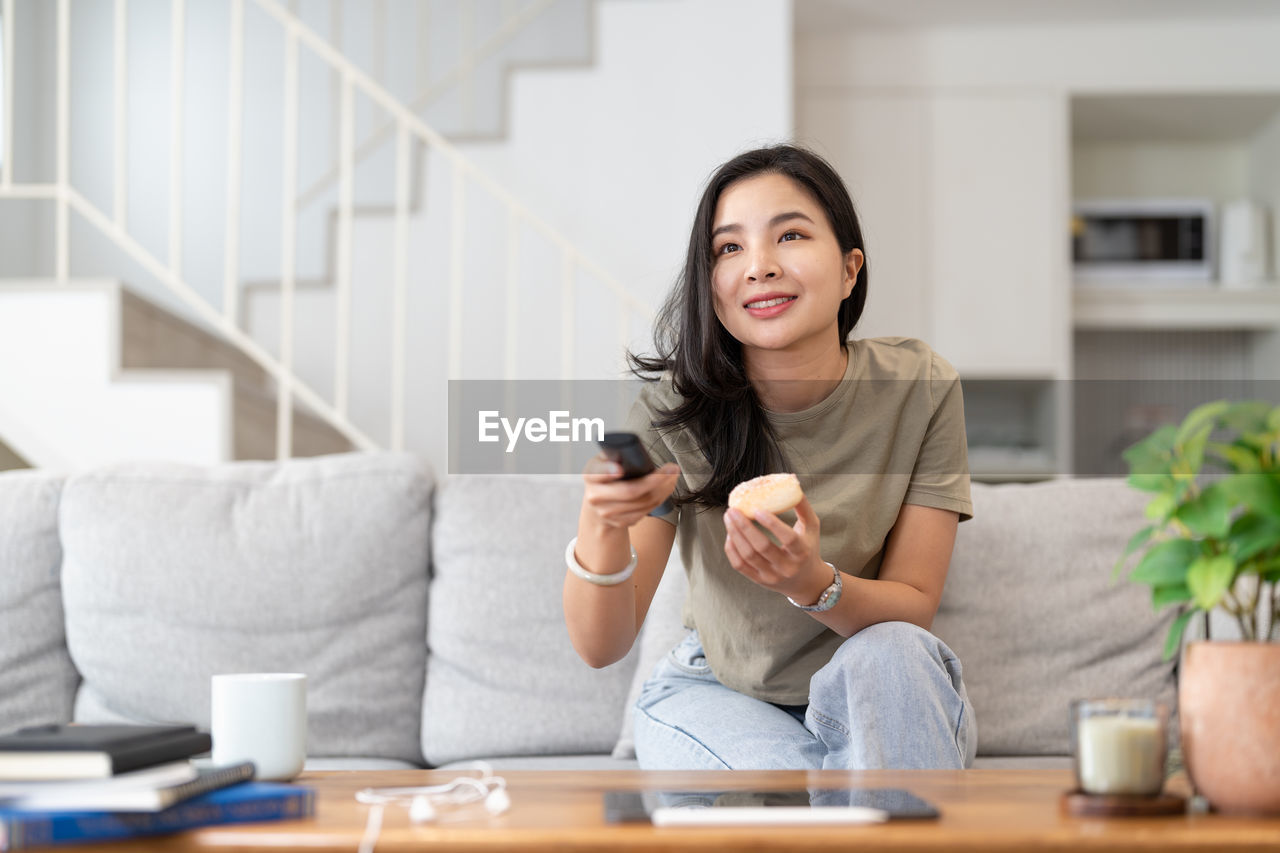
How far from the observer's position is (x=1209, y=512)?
753 mm

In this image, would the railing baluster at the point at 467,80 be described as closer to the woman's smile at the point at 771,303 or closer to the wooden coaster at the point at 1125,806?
the woman's smile at the point at 771,303

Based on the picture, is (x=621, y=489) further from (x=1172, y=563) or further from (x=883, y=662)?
(x=1172, y=563)

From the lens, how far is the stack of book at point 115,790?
0.71 metres

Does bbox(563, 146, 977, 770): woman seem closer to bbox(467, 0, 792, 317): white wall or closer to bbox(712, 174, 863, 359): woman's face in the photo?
bbox(712, 174, 863, 359): woman's face

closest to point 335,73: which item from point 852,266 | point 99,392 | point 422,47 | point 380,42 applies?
point 380,42

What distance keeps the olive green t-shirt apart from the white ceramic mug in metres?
0.51

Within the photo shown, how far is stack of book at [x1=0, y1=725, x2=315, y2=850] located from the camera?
2.34 ft

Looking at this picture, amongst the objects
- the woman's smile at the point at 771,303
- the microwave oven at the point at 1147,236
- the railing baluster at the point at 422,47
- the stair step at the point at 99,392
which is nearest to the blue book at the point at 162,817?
the woman's smile at the point at 771,303

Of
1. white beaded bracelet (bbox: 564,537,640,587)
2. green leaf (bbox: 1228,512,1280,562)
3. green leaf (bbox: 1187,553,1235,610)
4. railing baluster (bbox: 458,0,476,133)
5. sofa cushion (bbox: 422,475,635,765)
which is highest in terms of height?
railing baluster (bbox: 458,0,476,133)

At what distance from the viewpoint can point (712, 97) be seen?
3.74 metres

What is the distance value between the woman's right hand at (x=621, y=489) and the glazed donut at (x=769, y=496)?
0.06 m

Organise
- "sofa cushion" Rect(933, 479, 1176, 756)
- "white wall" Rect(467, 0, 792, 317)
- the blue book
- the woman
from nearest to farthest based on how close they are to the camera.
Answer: the blue book, the woman, "sofa cushion" Rect(933, 479, 1176, 756), "white wall" Rect(467, 0, 792, 317)

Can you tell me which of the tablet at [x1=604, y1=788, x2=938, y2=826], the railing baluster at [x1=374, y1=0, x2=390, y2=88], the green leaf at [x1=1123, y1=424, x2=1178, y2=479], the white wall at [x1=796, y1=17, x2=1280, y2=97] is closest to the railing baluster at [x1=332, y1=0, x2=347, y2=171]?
the railing baluster at [x1=374, y1=0, x2=390, y2=88]

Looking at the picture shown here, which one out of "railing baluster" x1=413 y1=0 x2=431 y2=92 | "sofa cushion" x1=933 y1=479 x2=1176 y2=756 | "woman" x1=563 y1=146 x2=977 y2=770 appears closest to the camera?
"woman" x1=563 y1=146 x2=977 y2=770
